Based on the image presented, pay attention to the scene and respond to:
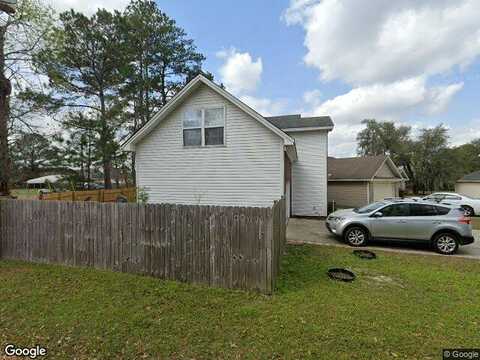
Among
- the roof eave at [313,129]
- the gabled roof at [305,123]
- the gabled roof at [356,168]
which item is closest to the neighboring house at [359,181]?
the gabled roof at [356,168]

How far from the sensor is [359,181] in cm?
1903

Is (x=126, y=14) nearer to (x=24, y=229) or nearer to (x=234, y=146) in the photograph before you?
(x=234, y=146)

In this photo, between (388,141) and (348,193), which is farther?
(388,141)

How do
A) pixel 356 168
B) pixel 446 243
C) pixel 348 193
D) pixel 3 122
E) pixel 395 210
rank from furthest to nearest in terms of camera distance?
1. pixel 356 168
2. pixel 348 193
3. pixel 3 122
4. pixel 395 210
5. pixel 446 243

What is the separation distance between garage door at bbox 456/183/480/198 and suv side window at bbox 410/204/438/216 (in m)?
31.1

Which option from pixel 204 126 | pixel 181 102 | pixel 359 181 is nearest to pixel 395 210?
pixel 204 126

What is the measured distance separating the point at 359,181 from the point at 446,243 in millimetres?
11774

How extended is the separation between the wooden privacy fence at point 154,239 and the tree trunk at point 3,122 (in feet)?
10.7

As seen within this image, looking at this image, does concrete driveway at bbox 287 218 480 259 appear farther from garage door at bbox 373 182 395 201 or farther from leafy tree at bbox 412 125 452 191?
leafy tree at bbox 412 125 452 191

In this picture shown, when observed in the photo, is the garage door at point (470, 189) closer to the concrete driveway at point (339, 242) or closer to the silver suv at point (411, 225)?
the concrete driveway at point (339, 242)

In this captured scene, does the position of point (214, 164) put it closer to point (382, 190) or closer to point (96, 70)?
point (96, 70)

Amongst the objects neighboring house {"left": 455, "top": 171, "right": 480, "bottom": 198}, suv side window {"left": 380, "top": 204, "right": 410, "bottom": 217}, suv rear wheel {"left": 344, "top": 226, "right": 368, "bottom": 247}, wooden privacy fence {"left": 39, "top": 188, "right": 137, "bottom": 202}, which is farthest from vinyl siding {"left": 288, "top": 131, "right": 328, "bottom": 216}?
neighboring house {"left": 455, "top": 171, "right": 480, "bottom": 198}

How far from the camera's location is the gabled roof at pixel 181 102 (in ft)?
31.3

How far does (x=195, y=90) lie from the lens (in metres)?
10.4
